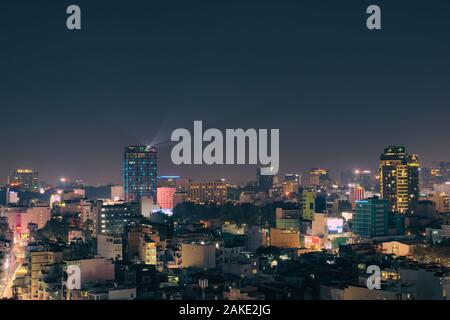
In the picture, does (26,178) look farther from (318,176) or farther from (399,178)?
(399,178)

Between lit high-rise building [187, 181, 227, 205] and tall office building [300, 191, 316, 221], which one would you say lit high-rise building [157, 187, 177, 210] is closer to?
lit high-rise building [187, 181, 227, 205]

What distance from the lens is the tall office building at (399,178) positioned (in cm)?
2531

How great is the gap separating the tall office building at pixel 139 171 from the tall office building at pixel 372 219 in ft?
45.7

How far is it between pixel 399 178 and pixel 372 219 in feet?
24.7

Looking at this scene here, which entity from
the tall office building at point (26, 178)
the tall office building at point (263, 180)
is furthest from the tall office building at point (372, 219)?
the tall office building at point (26, 178)

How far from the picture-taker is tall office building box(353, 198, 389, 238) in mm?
18484

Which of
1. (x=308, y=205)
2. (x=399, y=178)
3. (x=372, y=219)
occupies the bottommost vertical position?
(x=372, y=219)

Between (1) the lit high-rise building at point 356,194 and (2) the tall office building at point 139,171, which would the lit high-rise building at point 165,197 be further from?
(1) the lit high-rise building at point 356,194

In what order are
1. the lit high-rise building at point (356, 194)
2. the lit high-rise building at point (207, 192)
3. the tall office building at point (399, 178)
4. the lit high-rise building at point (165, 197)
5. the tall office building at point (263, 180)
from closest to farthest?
the tall office building at point (399, 178), the lit high-rise building at point (356, 194), the lit high-rise building at point (165, 197), the lit high-rise building at point (207, 192), the tall office building at point (263, 180)

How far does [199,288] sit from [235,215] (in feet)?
41.6

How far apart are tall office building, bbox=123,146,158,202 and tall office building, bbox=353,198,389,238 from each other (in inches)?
548

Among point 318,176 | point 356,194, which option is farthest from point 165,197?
point 318,176

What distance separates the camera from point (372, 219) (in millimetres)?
18562
